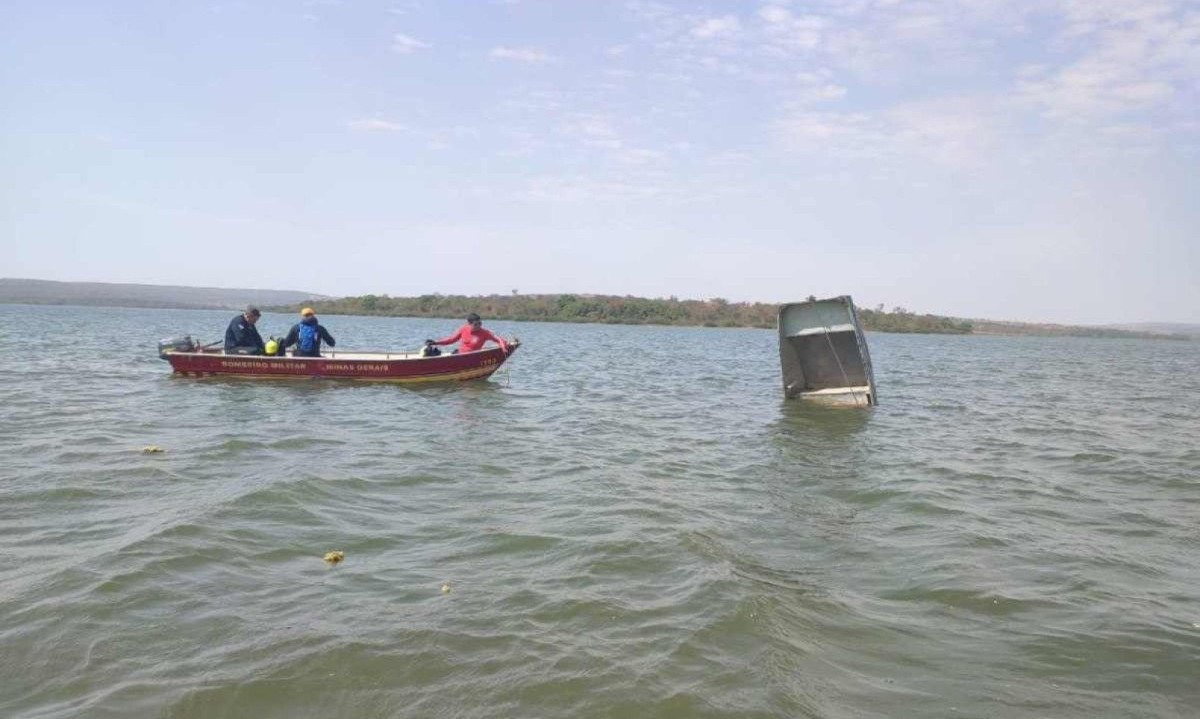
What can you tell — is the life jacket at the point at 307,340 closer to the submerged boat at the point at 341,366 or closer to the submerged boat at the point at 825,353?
the submerged boat at the point at 341,366

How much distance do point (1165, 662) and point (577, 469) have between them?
755 centimetres

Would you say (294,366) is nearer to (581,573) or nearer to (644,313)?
(581,573)

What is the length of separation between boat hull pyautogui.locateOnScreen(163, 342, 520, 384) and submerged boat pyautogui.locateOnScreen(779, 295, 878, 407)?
770 centimetres

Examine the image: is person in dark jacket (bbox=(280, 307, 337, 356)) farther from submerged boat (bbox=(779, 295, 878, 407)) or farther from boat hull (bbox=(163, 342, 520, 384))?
submerged boat (bbox=(779, 295, 878, 407))

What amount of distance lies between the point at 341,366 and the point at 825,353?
43.6ft

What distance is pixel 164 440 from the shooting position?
42.2ft

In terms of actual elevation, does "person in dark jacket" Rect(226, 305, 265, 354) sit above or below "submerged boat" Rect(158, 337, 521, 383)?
above

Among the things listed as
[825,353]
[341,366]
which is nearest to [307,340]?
[341,366]

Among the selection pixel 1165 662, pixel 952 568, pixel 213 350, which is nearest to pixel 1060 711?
pixel 1165 662

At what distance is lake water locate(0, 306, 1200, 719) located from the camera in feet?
15.7

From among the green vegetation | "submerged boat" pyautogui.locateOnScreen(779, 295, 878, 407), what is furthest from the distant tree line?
"submerged boat" pyautogui.locateOnScreen(779, 295, 878, 407)

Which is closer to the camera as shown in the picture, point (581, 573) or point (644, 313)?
point (581, 573)

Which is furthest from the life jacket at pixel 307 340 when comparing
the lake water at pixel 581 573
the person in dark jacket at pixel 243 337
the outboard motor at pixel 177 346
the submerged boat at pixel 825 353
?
the submerged boat at pixel 825 353

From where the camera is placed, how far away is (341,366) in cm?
2189
